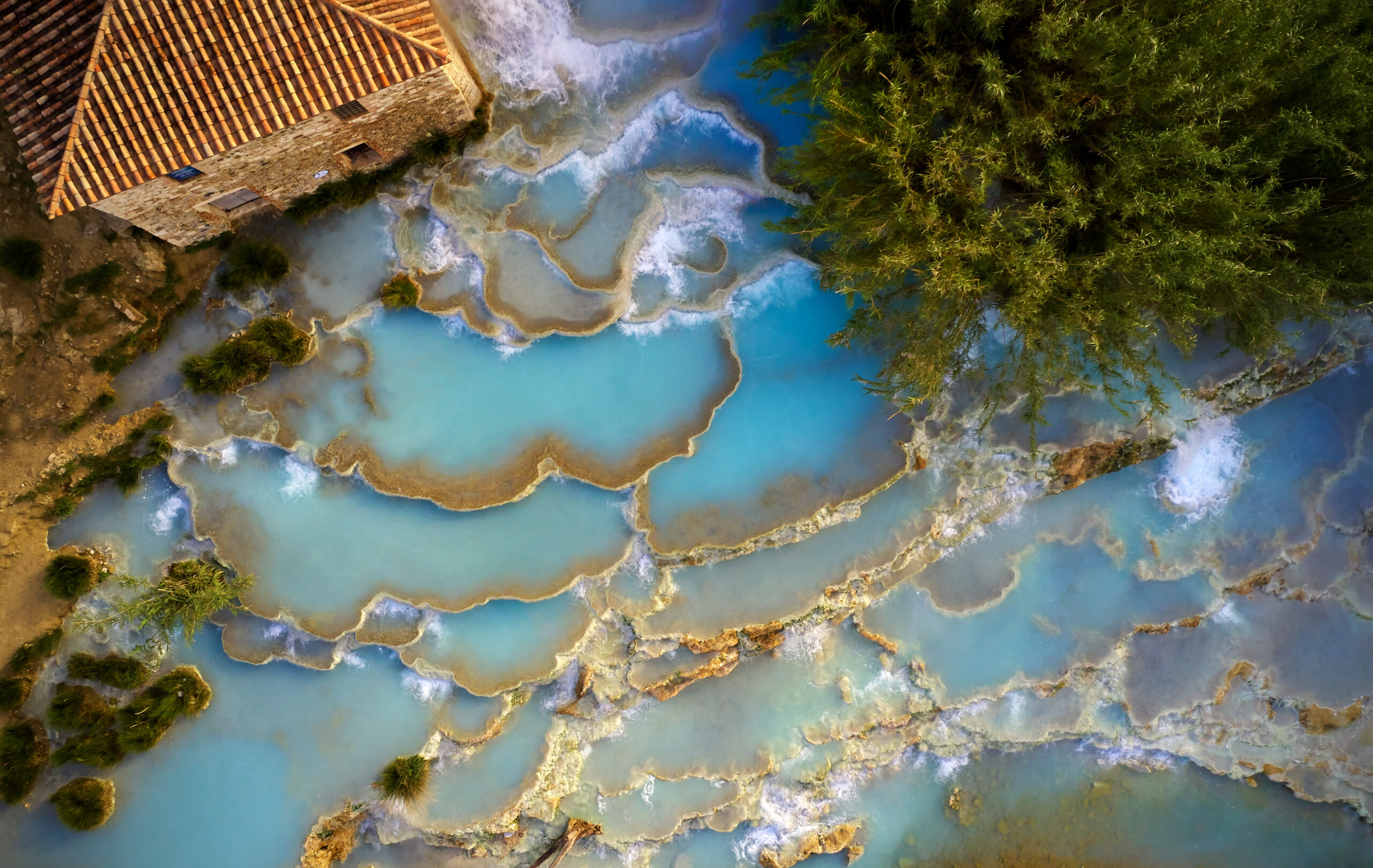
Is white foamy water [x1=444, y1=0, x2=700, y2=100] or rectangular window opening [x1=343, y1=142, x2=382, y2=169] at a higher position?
white foamy water [x1=444, y1=0, x2=700, y2=100]

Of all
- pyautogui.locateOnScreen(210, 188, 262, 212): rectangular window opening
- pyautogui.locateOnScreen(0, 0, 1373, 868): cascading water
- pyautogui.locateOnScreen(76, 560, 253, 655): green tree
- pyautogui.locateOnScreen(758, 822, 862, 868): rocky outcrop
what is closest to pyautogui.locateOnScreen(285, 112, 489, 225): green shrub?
pyautogui.locateOnScreen(0, 0, 1373, 868): cascading water

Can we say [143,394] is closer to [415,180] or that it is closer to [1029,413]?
[415,180]

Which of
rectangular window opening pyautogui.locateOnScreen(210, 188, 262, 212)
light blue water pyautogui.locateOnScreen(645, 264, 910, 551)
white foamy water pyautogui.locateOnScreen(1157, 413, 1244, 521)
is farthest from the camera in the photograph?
white foamy water pyautogui.locateOnScreen(1157, 413, 1244, 521)

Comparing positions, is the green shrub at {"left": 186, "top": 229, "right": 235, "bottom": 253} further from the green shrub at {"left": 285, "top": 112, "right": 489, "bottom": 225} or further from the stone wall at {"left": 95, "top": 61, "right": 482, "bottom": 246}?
the green shrub at {"left": 285, "top": 112, "right": 489, "bottom": 225}

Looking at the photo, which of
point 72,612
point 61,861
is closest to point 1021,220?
point 72,612

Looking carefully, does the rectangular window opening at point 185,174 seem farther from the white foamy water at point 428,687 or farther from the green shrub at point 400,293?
the white foamy water at point 428,687

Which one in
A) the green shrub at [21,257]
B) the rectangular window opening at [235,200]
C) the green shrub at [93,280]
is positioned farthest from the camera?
the green shrub at [93,280]

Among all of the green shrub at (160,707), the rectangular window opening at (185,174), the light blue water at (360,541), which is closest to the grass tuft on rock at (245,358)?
the light blue water at (360,541)
